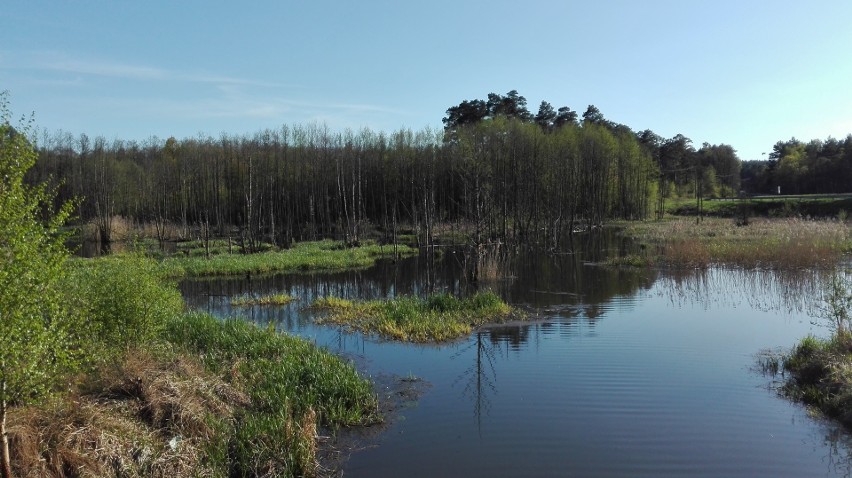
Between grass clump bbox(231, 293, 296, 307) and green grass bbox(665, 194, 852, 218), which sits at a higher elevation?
green grass bbox(665, 194, 852, 218)

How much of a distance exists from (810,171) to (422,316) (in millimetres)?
79937

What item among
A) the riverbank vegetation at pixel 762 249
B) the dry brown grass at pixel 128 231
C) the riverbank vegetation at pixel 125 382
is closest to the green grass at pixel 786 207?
the riverbank vegetation at pixel 762 249

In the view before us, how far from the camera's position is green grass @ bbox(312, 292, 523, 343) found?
16062mm

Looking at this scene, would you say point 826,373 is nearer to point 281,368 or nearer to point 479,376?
point 479,376

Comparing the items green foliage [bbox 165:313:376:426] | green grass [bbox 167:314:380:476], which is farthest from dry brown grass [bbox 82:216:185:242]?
green grass [bbox 167:314:380:476]

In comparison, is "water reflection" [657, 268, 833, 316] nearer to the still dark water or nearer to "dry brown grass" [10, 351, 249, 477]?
the still dark water

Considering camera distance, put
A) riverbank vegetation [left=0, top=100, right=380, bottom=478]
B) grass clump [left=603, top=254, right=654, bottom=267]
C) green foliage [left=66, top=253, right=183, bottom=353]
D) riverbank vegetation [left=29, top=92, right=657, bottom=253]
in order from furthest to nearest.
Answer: riverbank vegetation [left=29, top=92, right=657, bottom=253] → grass clump [left=603, top=254, right=654, bottom=267] → green foliage [left=66, top=253, right=183, bottom=353] → riverbank vegetation [left=0, top=100, right=380, bottom=478]

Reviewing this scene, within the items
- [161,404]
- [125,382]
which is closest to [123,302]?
[125,382]

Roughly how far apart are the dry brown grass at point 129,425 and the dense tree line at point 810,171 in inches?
3317

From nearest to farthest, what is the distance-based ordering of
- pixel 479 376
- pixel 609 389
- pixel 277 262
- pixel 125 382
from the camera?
1. pixel 125 382
2. pixel 609 389
3. pixel 479 376
4. pixel 277 262

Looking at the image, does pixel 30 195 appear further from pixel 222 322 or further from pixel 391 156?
pixel 391 156

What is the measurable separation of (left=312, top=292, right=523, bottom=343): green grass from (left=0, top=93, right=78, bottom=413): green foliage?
10.4 meters

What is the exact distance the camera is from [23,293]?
18.7 feet

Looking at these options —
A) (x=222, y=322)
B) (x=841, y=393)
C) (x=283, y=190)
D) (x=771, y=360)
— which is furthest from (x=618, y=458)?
(x=283, y=190)
